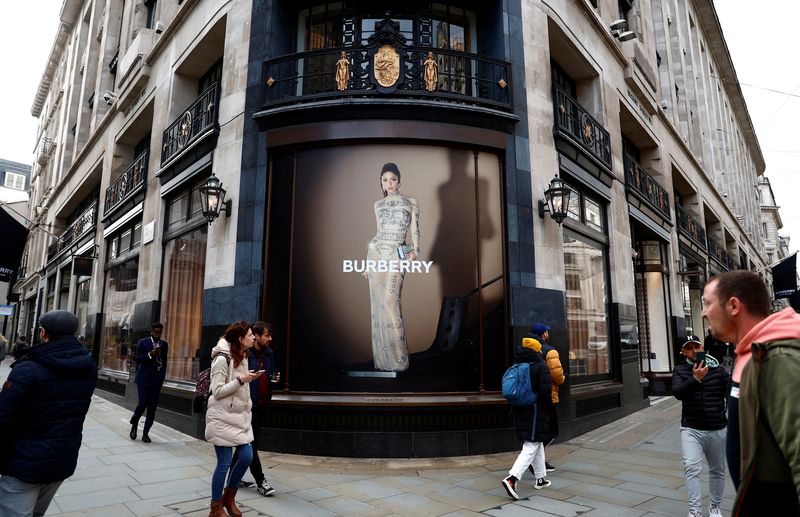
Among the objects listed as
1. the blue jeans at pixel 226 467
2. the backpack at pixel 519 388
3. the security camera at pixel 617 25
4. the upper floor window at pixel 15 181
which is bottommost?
the blue jeans at pixel 226 467

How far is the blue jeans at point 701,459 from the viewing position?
488cm

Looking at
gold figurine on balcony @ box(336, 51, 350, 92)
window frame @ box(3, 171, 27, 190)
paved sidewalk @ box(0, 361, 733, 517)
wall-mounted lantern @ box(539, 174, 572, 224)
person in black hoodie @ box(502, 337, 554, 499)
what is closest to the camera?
paved sidewalk @ box(0, 361, 733, 517)

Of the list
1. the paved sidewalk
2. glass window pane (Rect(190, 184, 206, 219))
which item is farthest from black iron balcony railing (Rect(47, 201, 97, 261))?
the paved sidewalk

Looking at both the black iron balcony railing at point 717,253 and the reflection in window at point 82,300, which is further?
the black iron balcony railing at point 717,253

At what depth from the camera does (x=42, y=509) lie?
134 inches

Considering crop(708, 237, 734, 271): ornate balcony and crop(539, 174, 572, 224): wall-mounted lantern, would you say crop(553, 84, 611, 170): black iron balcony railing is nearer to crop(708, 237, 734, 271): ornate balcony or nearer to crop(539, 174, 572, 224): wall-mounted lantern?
crop(539, 174, 572, 224): wall-mounted lantern

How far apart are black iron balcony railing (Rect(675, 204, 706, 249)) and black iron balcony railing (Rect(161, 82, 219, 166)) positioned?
17098 millimetres

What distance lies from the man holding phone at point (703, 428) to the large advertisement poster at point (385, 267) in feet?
12.4

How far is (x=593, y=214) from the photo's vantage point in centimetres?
1238

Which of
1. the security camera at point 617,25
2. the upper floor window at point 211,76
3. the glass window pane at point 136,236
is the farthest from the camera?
the glass window pane at point 136,236

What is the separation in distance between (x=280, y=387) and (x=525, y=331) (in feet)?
14.3

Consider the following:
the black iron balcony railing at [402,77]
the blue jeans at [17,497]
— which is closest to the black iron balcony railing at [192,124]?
the black iron balcony railing at [402,77]

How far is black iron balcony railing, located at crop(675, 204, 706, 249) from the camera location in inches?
774

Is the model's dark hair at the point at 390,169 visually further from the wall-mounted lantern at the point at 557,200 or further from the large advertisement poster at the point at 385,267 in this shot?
the wall-mounted lantern at the point at 557,200
